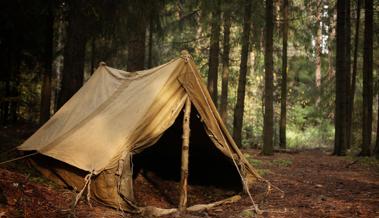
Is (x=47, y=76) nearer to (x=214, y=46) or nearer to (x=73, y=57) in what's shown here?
(x=73, y=57)

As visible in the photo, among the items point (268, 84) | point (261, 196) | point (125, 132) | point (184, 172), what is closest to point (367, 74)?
point (268, 84)

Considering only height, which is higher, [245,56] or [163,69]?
[245,56]

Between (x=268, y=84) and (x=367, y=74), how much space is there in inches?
137

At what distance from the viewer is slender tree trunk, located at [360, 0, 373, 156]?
47.4 ft

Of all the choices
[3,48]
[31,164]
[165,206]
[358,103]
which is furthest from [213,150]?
[358,103]

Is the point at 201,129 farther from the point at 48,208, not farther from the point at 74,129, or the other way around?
the point at 48,208

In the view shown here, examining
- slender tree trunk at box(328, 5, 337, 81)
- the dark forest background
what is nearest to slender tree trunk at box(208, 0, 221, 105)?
the dark forest background

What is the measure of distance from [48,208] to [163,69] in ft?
10.4

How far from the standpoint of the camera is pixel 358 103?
22.0m

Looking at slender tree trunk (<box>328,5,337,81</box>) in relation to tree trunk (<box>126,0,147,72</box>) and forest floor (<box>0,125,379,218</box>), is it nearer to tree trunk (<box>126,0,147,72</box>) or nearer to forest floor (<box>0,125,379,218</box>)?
forest floor (<box>0,125,379,218</box>)

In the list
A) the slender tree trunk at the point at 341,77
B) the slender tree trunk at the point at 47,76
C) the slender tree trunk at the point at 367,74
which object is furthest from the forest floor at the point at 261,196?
the slender tree trunk at the point at 341,77

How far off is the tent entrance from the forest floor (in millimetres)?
346

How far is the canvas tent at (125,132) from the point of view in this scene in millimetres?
6812

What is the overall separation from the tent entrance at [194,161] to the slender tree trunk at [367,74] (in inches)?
319
